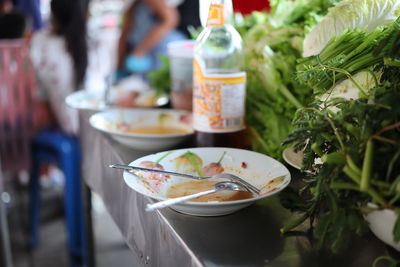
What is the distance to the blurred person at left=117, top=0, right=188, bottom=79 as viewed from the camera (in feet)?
10.7

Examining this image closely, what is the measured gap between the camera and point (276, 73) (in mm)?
1017

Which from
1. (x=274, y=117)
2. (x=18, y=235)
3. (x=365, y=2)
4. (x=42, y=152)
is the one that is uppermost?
(x=365, y=2)

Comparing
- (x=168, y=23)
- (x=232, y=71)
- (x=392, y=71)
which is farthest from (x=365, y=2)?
(x=168, y=23)

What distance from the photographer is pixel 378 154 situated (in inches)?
22.3

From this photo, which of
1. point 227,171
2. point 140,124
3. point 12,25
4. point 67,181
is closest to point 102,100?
point 140,124

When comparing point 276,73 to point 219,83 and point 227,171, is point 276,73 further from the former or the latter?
point 227,171

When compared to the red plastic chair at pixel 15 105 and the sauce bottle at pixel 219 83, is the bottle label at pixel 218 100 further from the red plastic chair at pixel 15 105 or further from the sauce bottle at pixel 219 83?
the red plastic chair at pixel 15 105

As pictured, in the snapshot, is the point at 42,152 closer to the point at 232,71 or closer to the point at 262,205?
the point at 232,71

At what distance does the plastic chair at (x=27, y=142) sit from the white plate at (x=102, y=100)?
2.86 ft

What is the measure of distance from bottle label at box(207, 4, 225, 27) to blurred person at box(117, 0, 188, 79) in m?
2.33

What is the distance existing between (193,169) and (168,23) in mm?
2560

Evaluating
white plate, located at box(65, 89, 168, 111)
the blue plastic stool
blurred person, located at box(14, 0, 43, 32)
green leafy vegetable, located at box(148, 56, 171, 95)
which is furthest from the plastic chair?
blurred person, located at box(14, 0, 43, 32)

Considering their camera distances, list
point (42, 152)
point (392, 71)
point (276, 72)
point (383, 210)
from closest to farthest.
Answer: point (383, 210) < point (392, 71) < point (276, 72) < point (42, 152)

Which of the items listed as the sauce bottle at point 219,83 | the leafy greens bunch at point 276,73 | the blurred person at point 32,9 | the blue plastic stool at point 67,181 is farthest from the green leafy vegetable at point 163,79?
the blurred person at point 32,9
